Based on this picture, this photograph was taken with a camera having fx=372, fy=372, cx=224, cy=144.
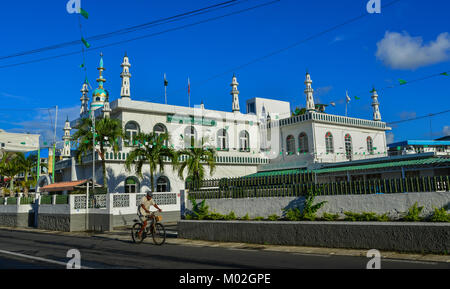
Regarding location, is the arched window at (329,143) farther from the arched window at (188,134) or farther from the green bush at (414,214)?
the green bush at (414,214)

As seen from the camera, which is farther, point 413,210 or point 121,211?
point 121,211

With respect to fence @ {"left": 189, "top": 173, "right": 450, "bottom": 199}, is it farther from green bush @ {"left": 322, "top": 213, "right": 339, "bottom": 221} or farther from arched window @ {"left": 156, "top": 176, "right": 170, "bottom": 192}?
arched window @ {"left": 156, "top": 176, "right": 170, "bottom": 192}

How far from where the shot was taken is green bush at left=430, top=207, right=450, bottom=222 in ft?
30.8

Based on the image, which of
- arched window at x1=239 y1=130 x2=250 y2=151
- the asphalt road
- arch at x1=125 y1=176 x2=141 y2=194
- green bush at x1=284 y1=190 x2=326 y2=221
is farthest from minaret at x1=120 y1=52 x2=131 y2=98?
green bush at x1=284 y1=190 x2=326 y2=221

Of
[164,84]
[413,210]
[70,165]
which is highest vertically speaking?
[164,84]

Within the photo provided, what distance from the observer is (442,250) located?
9062mm

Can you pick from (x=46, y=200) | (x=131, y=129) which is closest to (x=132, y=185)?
(x=131, y=129)

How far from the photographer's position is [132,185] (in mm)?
29266

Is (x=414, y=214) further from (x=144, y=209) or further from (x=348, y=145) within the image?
(x=348, y=145)

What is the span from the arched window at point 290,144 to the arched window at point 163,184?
11.4 m

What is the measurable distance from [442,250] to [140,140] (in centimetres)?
1917

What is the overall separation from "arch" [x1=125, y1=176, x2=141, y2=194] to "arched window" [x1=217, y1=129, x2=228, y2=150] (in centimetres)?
902
